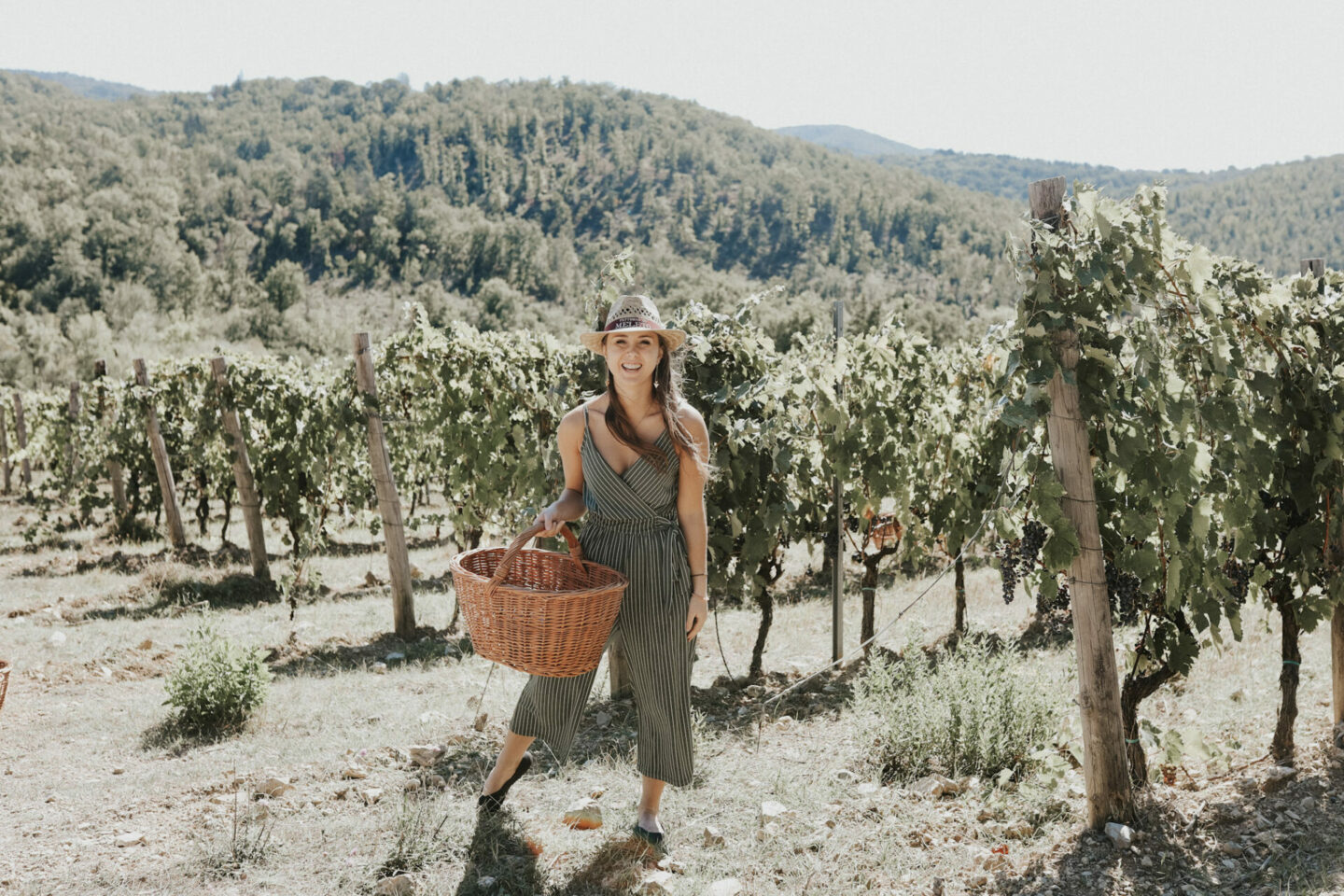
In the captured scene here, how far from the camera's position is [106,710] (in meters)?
4.62

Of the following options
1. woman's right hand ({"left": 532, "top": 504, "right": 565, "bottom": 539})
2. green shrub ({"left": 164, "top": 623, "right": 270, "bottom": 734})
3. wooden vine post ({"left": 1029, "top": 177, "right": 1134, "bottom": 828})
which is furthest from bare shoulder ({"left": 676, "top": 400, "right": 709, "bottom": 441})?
green shrub ({"left": 164, "top": 623, "right": 270, "bottom": 734})

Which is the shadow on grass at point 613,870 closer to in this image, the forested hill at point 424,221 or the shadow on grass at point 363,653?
the shadow on grass at point 363,653

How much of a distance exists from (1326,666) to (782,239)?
68.9 m

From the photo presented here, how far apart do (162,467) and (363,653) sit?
15.0ft

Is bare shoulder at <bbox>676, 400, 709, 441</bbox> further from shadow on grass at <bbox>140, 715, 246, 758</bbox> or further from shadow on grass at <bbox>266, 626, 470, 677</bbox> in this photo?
shadow on grass at <bbox>266, 626, 470, 677</bbox>

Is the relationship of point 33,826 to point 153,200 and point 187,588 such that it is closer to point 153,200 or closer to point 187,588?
point 187,588

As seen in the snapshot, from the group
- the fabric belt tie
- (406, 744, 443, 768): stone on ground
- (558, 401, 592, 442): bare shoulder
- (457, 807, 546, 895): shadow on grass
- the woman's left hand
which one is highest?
(558, 401, 592, 442): bare shoulder

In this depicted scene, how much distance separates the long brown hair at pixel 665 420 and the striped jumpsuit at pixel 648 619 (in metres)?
0.03

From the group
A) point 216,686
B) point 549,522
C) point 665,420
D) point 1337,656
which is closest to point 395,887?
point 549,522

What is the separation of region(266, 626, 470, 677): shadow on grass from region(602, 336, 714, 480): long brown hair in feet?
11.1

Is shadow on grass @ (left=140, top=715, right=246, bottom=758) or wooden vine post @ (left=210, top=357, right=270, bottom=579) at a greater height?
wooden vine post @ (left=210, top=357, right=270, bottom=579)

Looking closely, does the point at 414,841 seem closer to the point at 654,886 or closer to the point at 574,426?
the point at 654,886

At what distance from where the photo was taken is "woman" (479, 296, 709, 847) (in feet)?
8.90

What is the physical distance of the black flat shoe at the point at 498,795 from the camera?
9.68 feet
